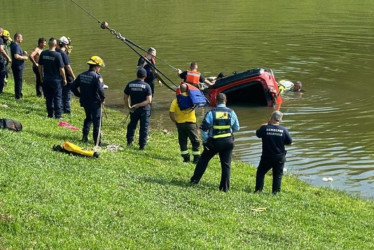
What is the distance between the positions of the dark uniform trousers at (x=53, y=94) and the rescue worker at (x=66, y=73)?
24.5 inches

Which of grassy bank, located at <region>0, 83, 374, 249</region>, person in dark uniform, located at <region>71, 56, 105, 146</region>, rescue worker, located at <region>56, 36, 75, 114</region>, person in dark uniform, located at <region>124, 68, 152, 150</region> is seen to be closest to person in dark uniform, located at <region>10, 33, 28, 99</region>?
rescue worker, located at <region>56, 36, 75, 114</region>

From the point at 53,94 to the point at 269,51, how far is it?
1821 cm

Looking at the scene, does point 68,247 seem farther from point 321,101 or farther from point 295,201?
point 321,101

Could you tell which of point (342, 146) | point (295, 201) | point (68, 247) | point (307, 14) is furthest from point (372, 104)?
point (307, 14)

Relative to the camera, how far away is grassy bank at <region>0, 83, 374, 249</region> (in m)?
A: 7.35

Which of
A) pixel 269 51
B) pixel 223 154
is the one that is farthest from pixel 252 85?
pixel 269 51

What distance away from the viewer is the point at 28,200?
7871 mm

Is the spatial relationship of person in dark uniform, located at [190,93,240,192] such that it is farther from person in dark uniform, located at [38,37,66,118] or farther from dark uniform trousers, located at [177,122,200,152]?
person in dark uniform, located at [38,37,66,118]

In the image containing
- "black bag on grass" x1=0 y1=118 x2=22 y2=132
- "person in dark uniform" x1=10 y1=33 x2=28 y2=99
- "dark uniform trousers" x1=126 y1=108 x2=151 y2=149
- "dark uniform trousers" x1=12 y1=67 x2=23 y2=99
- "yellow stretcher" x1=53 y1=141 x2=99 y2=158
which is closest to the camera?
"yellow stretcher" x1=53 y1=141 x2=99 y2=158

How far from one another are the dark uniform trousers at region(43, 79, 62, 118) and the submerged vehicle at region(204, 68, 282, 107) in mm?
6640

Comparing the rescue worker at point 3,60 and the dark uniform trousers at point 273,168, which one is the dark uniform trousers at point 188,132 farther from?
the rescue worker at point 3,60

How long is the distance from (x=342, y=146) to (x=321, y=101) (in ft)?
18.2

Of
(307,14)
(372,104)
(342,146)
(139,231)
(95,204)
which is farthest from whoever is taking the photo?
(307,14)

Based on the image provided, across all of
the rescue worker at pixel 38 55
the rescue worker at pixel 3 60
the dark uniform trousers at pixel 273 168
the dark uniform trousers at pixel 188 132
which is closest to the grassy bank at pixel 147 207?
the dark uniform trousers at pixel 273 168
